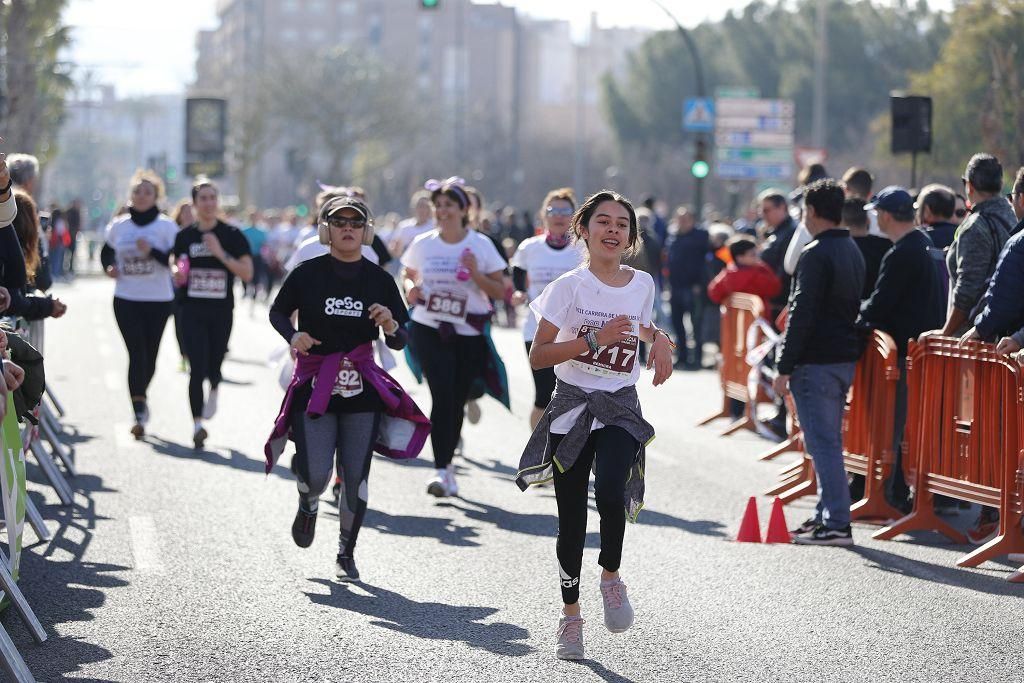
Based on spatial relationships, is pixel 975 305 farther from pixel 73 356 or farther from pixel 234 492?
pixel 73 356

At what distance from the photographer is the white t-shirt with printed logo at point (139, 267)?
13375 millimetres


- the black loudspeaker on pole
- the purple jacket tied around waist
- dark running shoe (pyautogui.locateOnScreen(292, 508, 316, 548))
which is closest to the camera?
the purple jacket tied around waist

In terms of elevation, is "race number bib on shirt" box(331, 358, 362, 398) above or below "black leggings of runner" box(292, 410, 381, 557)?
above

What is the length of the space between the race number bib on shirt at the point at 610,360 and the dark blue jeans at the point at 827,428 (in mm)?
3029

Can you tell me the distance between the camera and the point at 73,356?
74.6 feet

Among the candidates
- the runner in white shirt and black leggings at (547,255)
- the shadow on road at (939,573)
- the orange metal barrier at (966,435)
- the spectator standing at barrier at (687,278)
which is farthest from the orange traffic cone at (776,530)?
the spectator standing at barrier at (687,278)

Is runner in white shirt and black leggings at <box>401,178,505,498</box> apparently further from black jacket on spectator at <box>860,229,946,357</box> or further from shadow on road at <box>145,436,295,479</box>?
black jacket on spectator at <box>860,229,946,357</box>

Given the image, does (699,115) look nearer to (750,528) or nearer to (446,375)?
(446,375)

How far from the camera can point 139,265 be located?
13.4m

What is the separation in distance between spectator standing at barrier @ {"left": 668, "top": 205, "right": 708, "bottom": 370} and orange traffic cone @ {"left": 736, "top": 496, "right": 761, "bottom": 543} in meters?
11.5

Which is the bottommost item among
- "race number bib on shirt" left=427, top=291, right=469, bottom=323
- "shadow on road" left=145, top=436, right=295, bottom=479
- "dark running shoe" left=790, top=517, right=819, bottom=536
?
"shadow on road" left=145, top=436, right=295, bottom=479

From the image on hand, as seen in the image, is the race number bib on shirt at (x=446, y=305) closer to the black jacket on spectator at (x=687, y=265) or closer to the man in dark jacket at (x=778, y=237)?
the man in dark jacket at (x=778, y=237)

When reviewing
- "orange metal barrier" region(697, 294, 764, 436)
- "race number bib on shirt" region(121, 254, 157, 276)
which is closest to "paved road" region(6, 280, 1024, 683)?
"race number bib on shirt" region(121, 254, 157, 276)

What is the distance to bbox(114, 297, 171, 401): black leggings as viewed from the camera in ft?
43.9
